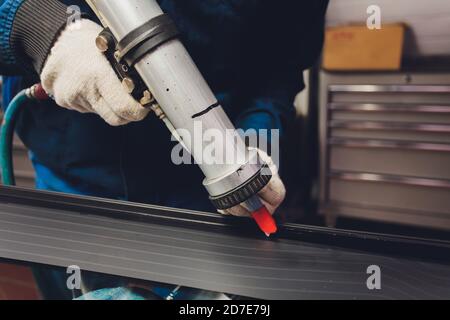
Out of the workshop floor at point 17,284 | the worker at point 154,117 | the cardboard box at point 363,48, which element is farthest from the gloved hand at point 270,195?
the cardboard box at point 363,48

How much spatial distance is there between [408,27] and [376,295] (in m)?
1.43

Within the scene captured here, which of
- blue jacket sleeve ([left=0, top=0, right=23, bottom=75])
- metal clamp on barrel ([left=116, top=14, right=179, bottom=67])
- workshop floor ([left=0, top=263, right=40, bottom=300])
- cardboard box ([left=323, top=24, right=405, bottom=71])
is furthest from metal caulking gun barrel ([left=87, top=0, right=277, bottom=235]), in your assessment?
cardboard box ([left=323, top=24, right=405, bottom=71])

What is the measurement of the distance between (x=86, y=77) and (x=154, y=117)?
186 mm

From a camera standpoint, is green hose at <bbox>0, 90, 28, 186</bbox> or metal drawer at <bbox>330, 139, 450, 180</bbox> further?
metal drawer at <bbox>330, 139, 450, 180</bbox>

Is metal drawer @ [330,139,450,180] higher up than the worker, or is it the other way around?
the worker

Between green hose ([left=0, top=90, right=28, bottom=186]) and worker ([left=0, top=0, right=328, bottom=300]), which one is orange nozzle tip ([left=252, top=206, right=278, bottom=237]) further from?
green hose ([left=0, top=90, right=28, bottom=186])

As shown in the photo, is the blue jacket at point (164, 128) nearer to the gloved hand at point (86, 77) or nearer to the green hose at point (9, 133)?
the green hose at point (9, 133)

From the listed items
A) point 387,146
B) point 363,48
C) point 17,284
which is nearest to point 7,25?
point 17,284

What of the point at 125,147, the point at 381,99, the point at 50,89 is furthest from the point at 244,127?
the point at 381,99

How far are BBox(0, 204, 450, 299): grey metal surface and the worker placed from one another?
0.22 feet

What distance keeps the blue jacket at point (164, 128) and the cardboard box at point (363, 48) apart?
0.75 metres

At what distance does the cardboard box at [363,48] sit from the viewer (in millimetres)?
1385

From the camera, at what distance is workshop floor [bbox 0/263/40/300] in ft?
3.15

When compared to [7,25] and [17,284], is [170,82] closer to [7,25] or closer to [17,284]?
[7,25]
